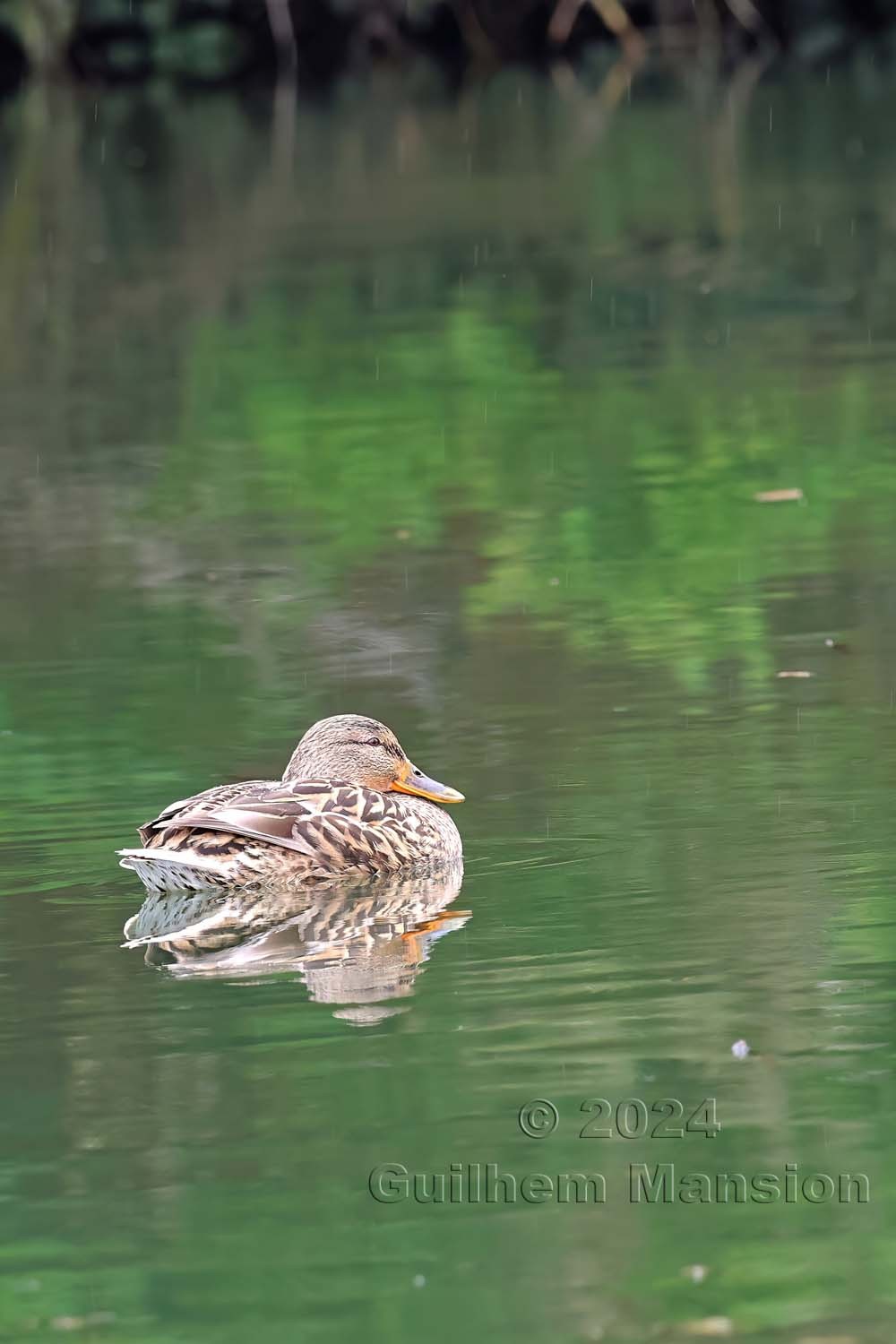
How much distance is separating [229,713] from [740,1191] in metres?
5.02

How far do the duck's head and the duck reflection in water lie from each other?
0.48 meters

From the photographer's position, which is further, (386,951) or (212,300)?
(212,300)

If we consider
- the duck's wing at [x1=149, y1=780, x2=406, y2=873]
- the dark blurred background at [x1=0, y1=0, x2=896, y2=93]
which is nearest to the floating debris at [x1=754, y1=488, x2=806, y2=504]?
the duck's wing at [x1=149, y1=780, x2=406, y2=873]

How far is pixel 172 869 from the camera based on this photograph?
8.38 meters

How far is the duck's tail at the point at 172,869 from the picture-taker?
8.27 metres

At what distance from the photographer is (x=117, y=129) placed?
41.8m

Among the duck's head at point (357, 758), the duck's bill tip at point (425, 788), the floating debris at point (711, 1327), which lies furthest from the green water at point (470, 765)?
the duck's head at point (357, 758)

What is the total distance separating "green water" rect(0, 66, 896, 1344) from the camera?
5.86 meters

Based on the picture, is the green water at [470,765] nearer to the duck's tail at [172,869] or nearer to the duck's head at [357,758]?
the duck's tail at [172,869]

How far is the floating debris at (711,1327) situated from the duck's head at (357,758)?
12.7 ft

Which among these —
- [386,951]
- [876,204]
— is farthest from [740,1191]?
[876,204]

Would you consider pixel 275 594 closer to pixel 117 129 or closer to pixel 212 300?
pixel 212 300

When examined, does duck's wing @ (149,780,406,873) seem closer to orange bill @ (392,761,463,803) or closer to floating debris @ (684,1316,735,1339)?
orange bill @ (392,761,463,803)

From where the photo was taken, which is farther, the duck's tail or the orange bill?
the orange bill
